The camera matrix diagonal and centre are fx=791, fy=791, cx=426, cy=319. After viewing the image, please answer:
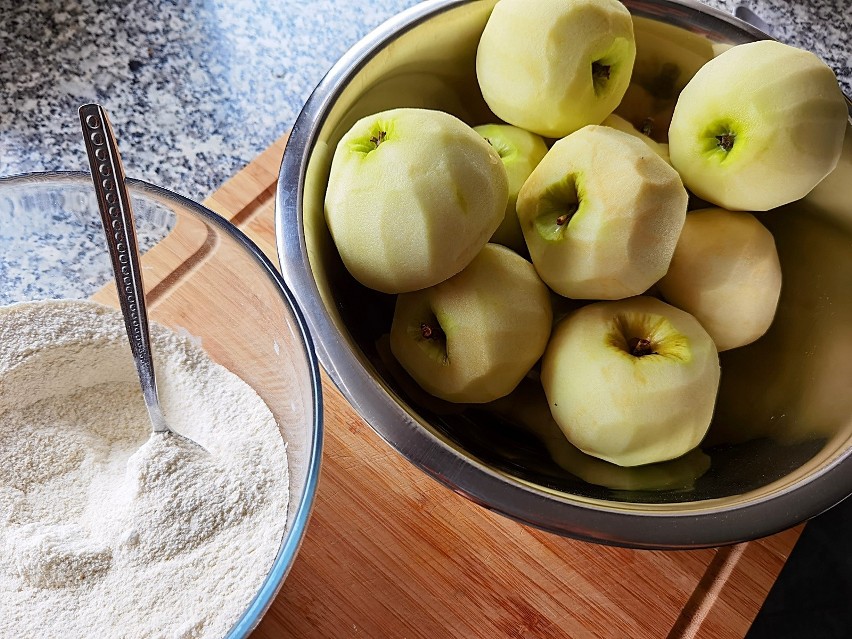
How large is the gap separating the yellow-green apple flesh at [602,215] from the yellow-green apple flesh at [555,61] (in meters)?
0.05

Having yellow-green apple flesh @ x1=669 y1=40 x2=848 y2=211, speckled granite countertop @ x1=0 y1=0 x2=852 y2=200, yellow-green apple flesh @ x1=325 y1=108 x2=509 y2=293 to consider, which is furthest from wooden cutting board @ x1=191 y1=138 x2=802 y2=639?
speckled granite countertop @ x1=0 y1=0 x2=852 y2=200

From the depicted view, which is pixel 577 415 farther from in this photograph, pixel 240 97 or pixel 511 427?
pixel 240 97

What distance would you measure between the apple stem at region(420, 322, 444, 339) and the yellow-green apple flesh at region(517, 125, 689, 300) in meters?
0.09

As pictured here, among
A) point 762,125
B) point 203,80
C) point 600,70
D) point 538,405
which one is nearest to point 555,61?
point 600,70

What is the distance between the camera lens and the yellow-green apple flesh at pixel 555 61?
0.58 metres

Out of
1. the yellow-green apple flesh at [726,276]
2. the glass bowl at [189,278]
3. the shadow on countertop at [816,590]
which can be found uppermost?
the yellow-green apple flesh at [726,276]

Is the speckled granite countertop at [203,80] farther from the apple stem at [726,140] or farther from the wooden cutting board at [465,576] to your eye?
the apple stem at [726,140]

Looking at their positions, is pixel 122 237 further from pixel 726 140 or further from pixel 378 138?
pixel 726 140

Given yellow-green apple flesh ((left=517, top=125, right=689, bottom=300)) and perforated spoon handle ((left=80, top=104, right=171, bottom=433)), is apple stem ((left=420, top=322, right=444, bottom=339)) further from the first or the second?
perforated spoon handle ((left=80, top=104, right=171, bottom=433))

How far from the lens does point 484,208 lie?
53cm

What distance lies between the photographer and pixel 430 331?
22.2 inches

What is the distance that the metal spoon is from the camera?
48 centimetres

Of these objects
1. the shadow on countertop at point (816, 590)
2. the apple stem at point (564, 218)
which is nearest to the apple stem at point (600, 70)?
the apple stem at point (564, 218)

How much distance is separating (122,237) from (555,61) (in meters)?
0.33
